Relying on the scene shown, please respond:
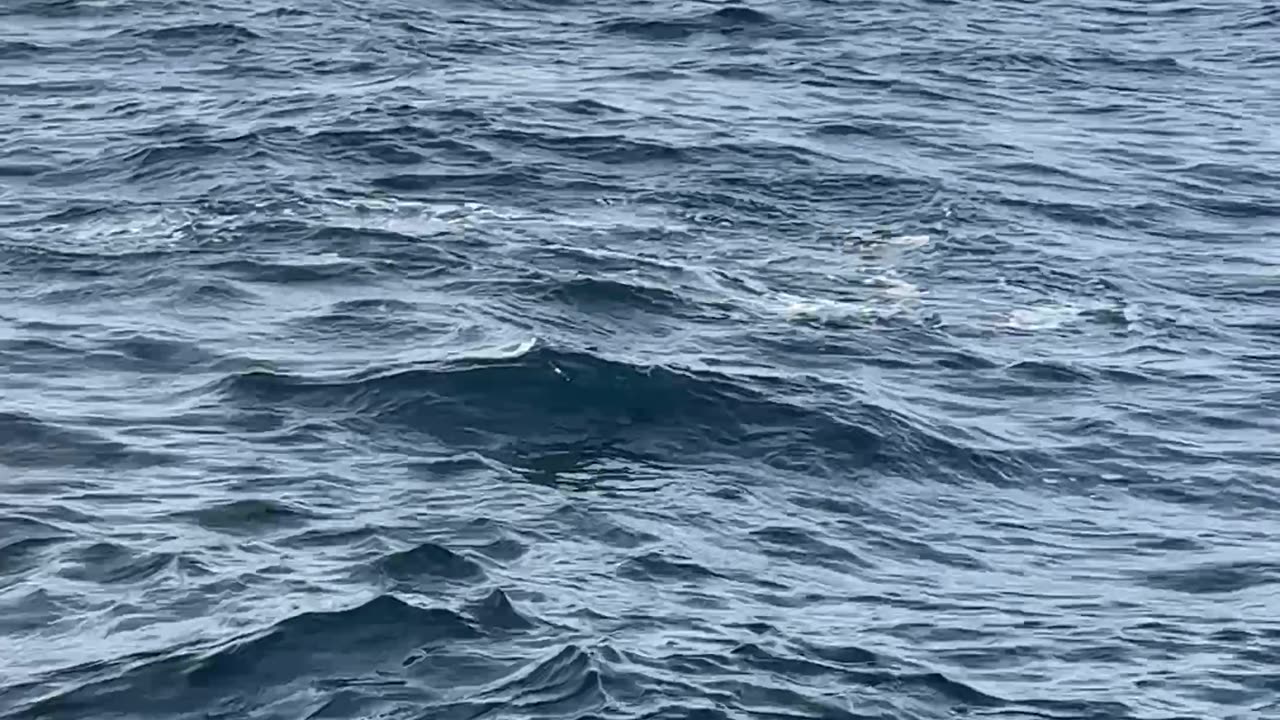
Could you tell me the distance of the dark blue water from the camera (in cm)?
2911

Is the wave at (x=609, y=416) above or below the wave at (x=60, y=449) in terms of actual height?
below

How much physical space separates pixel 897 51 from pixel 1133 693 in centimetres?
3871

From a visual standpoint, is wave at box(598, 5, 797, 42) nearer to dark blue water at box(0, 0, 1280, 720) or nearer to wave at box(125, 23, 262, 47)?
dark blue water at box(0, 0, 1280, 720)

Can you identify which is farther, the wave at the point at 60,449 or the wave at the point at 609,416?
the wave at the point at 609,416

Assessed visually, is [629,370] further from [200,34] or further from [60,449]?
[200,34]

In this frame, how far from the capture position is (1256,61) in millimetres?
65938

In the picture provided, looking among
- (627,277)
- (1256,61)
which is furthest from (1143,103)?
(627,277)

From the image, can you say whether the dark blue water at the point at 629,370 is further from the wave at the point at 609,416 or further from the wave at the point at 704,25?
the wave at the point at 704,25

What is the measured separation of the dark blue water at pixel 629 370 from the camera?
2911 cm

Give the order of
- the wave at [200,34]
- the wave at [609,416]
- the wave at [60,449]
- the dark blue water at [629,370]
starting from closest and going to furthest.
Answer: the dark blue water at [629,370]
the wave at [60,449]
the wave at [609,416]
the wave at [200,34]

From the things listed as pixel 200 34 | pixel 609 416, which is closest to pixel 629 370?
pixel 609 416

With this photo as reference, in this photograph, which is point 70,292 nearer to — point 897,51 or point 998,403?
point 998,403

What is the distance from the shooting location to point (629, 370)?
3897 cm

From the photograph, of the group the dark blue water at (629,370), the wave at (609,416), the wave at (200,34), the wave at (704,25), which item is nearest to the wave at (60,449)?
the dark blue water at (629,370)
